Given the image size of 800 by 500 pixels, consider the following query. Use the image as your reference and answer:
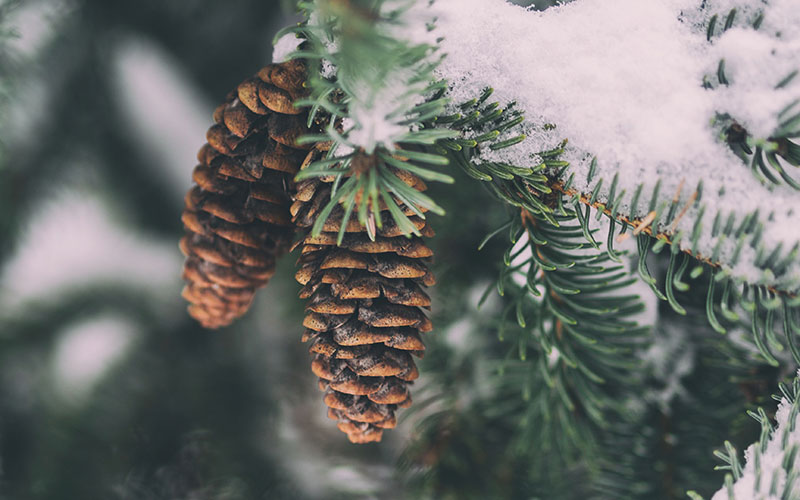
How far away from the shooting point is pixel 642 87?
41 cm

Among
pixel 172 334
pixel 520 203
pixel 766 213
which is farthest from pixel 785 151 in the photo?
pixel 172 334

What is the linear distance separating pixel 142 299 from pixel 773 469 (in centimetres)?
92

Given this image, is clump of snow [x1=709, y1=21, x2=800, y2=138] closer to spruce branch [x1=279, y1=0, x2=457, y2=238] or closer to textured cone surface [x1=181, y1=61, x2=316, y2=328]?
spruce branch [x1=279, y1=0, x2=457, y2=238]

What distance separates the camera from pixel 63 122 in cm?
76

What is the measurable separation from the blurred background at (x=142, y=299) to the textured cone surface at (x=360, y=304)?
11.8 inches

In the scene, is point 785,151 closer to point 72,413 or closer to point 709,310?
point 709,310

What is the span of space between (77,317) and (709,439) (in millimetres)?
1043

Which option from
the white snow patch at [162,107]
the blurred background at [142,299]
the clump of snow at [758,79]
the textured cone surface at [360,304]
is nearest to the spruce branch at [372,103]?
the textured cone surface at [360,304]

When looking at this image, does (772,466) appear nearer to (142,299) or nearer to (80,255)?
(142,299)

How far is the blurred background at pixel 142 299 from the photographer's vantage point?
75 cm

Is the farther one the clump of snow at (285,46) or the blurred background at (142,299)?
the blurred background at (142,299)

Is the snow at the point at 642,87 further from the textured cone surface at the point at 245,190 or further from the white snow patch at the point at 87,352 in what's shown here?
the white snow patch at the point at 87,352

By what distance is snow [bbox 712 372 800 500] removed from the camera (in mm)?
342

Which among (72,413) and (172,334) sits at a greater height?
(172,334)
